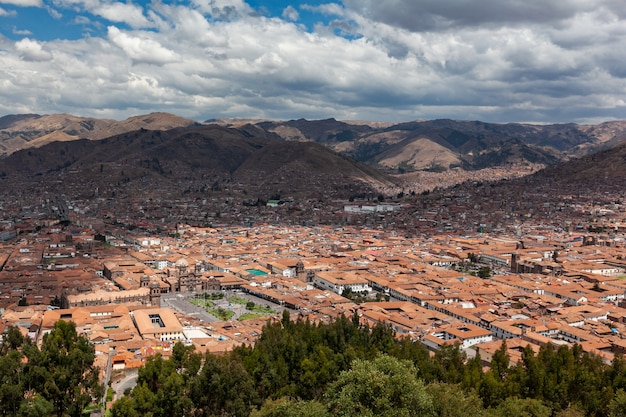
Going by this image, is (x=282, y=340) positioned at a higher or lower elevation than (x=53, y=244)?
higher

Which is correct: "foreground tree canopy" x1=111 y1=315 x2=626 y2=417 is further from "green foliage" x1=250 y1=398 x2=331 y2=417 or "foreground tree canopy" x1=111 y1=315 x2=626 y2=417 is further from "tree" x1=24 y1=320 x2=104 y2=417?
"tree" x1=24 y1=320 x2=104 y2=417

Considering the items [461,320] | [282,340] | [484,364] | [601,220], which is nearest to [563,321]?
[461,320]

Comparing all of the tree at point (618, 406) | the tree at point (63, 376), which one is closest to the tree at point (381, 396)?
the tree at point (618, 406)

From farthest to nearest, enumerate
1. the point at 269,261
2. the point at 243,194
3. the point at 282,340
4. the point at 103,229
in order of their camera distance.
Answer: the point at 243,194 < the point at 103,229 < the point at 269,261 < the point at 282,340

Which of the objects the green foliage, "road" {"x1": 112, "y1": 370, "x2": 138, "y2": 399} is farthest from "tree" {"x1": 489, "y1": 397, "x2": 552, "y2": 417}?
"road" {"x1": 112, "y1": 370, "x2": 138, "y2": 399}

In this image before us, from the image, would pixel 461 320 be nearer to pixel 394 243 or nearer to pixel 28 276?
pixel 394 243

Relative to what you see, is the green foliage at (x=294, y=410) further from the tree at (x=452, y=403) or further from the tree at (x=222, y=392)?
the tree at (x=452, y=403)

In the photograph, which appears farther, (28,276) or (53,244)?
(53,244)
